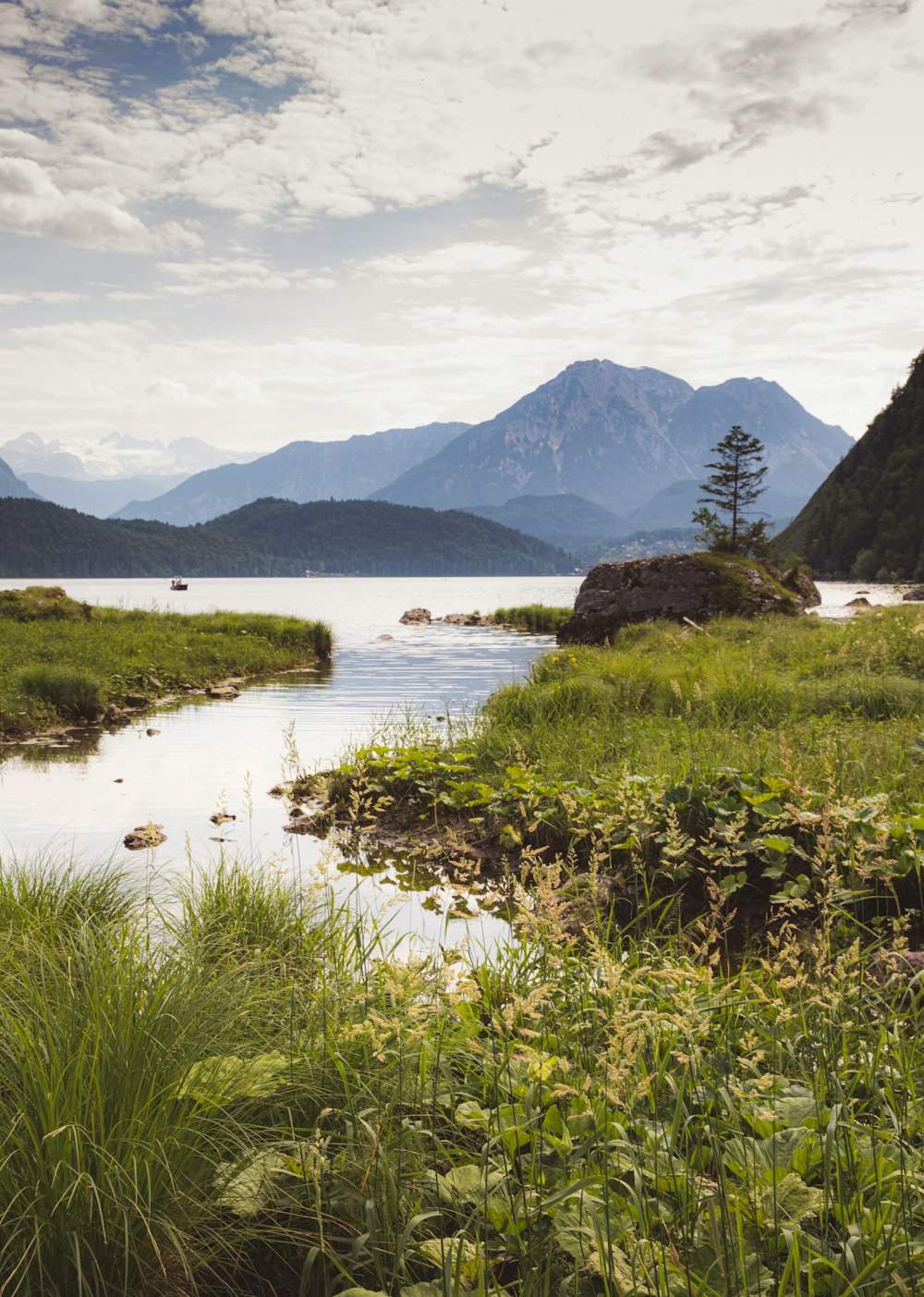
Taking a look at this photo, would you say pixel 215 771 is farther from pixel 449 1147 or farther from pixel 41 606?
pixel 41 606

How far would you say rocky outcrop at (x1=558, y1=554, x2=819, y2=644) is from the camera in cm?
2641

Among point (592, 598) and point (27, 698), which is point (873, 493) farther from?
point (27, 698)

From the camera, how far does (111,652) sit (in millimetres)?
24891

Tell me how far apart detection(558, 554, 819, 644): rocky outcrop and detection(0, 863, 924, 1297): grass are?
76.4 ft

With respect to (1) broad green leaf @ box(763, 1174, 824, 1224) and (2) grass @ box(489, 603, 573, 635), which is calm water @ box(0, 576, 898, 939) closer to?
(1) broad green leaf @ box(763, 1174, 824, 1224)

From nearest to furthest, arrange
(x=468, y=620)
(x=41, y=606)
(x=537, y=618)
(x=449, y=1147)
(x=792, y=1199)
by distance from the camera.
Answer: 1. (x=792, y=1199)
2. (x=449, y=1147)
3. (x=41, y=606)
4. (x=537, y=618)
5. (x=468, y=620)

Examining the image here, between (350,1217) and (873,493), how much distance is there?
135 meters

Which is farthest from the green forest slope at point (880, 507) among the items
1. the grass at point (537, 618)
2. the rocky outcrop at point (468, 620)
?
the grass at point (537, 618)

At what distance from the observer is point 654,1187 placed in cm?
251

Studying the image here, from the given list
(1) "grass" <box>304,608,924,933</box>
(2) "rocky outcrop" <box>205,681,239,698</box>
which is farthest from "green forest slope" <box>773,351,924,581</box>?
(1) "grass" <box>304,608,924,933</box>

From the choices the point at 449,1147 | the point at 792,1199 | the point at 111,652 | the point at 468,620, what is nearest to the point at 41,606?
the point at 111,652

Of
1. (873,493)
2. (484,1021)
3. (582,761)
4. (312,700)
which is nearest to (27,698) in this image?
(312,700)

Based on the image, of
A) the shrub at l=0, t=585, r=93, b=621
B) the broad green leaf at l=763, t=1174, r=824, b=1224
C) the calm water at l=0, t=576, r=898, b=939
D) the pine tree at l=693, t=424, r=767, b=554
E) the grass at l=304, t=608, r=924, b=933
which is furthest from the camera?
the pine tree at l=693, t=424, r=767, b=554

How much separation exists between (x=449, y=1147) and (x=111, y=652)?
24.2 m
